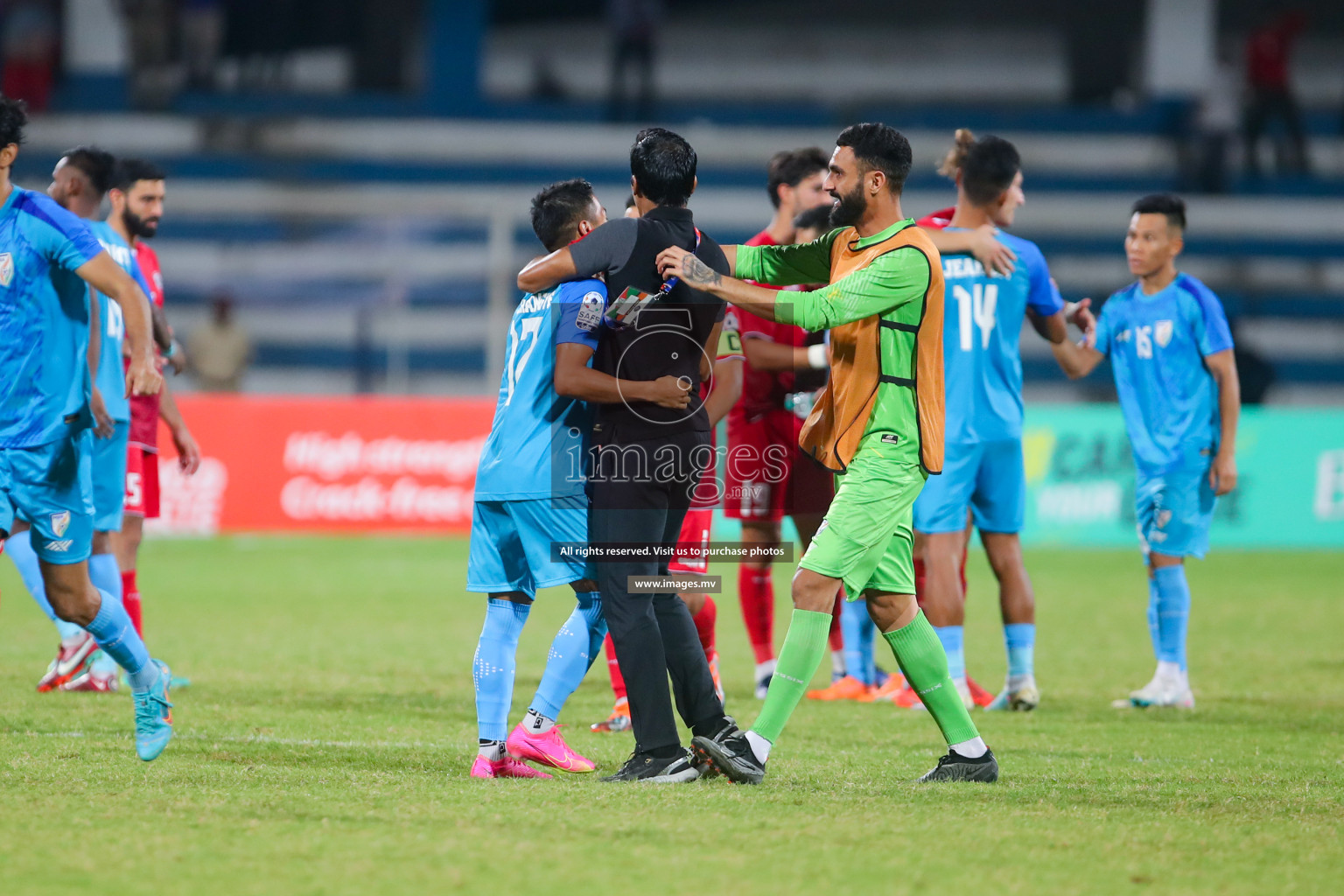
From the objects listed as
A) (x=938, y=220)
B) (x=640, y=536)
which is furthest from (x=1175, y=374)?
(x=640, y=536)

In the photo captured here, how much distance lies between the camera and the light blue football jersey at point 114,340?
6.76m

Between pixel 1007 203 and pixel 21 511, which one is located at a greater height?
pixel 1007 203

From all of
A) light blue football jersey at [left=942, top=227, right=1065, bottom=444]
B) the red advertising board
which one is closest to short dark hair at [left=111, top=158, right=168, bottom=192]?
light blue football jersey at [left=942, top=227, right=1065, bottom=444]

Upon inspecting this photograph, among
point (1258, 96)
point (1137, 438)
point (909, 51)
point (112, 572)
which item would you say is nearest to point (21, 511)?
point (112, 572)

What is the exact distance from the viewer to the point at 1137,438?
7402mm

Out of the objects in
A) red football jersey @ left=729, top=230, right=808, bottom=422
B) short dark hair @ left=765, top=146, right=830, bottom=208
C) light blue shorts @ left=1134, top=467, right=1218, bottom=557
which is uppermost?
short dark hair @ left=765, top=146, right=830, bottom=208

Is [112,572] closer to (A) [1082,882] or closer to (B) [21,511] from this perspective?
→ (B) [21,511]

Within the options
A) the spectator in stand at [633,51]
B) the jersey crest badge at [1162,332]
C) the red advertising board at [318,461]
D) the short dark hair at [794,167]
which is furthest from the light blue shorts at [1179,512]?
the spectator in stand at [633,51]

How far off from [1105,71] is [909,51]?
3256mm

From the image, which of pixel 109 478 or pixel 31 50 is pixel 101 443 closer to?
pixel 109 478

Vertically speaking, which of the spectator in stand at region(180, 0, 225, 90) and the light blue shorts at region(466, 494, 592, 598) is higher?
the spectator in stand at region(180, 0, 225, 90)

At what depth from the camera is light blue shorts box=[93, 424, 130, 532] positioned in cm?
674

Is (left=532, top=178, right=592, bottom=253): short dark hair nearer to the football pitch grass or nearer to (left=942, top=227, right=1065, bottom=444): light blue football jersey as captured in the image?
the football pitch grass

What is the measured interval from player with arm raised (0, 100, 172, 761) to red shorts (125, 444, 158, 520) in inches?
85.7
